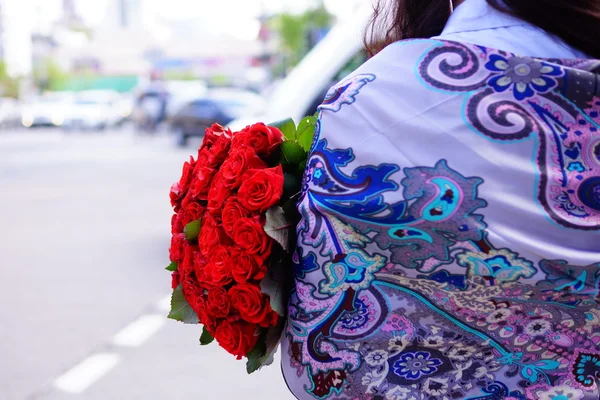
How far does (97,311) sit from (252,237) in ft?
13.8

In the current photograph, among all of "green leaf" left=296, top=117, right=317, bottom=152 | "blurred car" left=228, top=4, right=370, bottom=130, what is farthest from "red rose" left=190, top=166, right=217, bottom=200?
"blurred car" left=228, top=4, right=370, bottom=130

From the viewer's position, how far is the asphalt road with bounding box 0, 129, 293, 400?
13.4 feet

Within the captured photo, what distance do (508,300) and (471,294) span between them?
0.07 metres

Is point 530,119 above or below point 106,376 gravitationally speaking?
above

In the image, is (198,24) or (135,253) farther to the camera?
(198,24)

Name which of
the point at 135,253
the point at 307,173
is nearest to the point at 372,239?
the point at 307,173

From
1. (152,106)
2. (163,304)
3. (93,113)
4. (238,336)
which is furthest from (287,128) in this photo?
(93,113)

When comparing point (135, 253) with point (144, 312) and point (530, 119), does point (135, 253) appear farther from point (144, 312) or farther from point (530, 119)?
point (530, 119)

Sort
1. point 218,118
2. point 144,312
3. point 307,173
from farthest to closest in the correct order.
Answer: point 218,118, point 144,312, point 307,173

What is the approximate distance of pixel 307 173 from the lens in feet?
4.95

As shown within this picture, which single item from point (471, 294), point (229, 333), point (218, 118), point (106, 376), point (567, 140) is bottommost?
point (218, 118)

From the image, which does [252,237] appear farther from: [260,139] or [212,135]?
[212,135]

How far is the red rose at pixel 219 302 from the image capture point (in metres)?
1.66

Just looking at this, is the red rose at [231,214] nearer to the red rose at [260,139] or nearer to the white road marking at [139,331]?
the red rose at [260,139]
